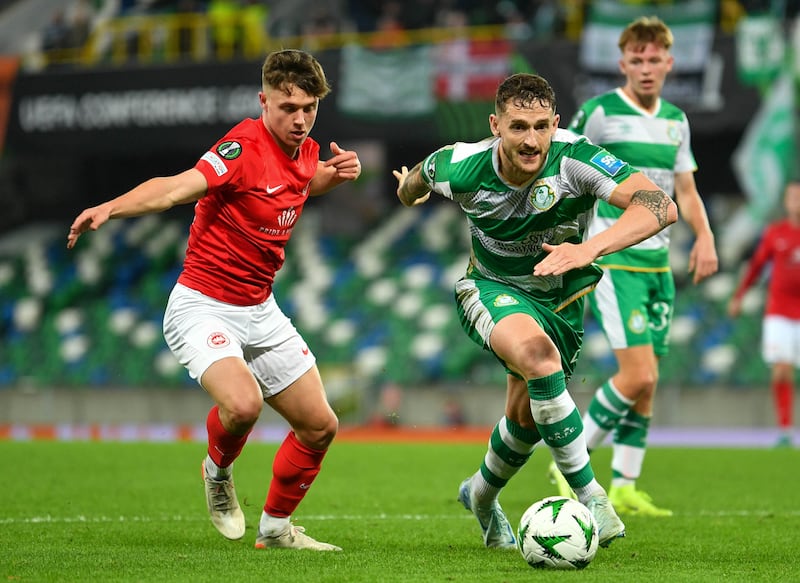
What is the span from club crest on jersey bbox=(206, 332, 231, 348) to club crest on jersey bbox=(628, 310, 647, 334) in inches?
108

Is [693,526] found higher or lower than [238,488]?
higher

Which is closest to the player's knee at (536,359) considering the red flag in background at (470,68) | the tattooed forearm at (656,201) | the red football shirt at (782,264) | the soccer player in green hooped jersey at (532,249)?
the soccer player in green hooped jersey at (532,249)

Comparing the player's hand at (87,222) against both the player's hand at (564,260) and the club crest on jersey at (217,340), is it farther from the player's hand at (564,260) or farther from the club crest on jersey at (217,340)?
the player's hand at (564,260)

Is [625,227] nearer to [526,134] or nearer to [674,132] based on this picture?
[526,134]

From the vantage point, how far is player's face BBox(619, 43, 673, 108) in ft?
25.7

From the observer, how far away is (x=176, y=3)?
22969 mm

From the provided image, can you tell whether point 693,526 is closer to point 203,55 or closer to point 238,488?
point 238,488

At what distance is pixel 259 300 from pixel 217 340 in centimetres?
37

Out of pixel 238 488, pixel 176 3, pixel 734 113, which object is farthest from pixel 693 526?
pixel 176 3

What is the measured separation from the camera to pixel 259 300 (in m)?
6.28

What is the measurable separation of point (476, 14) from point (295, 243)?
18.3ft

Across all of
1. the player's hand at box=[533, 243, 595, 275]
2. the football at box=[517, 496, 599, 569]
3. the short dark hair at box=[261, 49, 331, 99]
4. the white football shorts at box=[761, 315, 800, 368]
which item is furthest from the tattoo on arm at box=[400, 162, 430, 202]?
the white football shorts at box=[761, 315, 800, 368]

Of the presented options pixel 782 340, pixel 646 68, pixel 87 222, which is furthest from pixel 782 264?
pixel 87 222

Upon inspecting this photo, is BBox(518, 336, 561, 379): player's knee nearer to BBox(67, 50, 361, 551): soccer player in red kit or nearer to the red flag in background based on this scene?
BBox(67, 50, 361, 551): soccer player in red kit
